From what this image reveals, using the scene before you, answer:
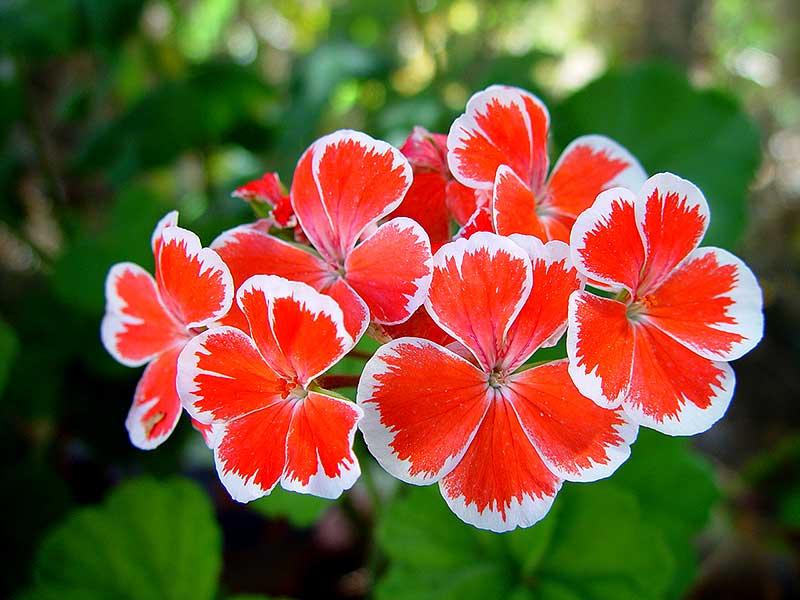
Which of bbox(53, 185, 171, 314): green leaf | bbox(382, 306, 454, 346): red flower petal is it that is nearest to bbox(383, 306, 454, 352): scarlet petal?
bbox(382, 306, 454, 346): red flower petal

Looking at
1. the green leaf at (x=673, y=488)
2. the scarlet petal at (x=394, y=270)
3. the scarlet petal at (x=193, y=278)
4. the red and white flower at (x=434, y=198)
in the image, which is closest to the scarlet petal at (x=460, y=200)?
the red and white flower at (x=434, y=198)

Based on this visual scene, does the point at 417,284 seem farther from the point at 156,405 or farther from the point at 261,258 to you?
the point at 156,405

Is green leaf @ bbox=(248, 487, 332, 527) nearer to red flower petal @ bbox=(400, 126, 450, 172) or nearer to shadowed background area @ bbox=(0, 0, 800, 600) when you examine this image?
shadowed background area @ bbox=(0, 0, 800, 600)

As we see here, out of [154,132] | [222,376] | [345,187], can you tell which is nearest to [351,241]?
[345,187]

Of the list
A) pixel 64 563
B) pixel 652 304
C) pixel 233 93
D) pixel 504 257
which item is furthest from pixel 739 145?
pixel 64 563

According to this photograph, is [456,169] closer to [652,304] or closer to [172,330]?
[652,304]

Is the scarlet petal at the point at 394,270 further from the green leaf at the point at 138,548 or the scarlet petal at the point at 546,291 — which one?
the green leaf at the point at 138,548
